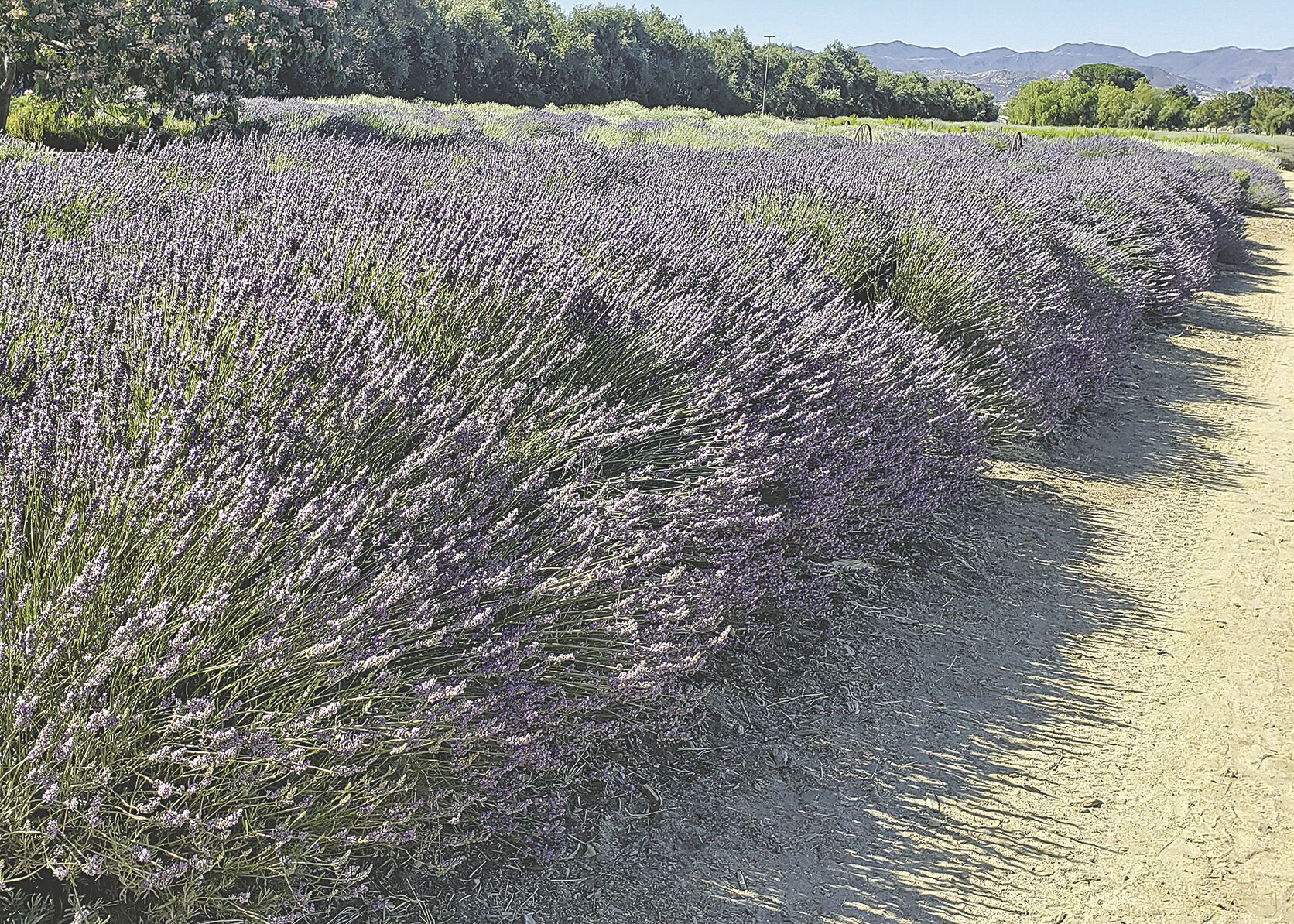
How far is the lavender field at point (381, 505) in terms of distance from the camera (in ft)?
4.99

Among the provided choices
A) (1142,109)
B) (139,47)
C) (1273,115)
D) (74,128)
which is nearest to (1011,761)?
(139,47)

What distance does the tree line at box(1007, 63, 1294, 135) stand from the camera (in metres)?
51.0

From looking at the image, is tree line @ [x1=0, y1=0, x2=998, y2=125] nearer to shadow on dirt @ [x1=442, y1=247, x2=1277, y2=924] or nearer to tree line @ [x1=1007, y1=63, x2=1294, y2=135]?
shadow on dirt @ [x1=442, y1=247, x2=1277, y2=924]

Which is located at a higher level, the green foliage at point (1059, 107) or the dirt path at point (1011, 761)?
the green foliage at point (1059, 107)

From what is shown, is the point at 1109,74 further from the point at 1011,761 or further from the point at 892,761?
the point at 892,761

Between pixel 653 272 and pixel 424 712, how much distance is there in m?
2.21

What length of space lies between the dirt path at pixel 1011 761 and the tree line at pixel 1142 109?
53096mm

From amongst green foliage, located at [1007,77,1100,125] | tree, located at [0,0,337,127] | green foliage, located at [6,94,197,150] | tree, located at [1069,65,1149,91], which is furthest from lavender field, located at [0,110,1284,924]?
tree, located at [1069,65,1149,91]

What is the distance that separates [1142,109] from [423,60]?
38.0m

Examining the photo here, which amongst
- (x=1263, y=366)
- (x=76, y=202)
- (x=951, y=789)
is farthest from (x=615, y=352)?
(x=1263, y=366)

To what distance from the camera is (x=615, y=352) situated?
117 inches

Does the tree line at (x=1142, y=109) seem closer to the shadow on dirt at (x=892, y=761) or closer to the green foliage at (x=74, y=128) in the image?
the green foliage at (x=74, y=128)

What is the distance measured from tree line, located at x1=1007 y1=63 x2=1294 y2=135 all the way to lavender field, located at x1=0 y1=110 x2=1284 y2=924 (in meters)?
53.3

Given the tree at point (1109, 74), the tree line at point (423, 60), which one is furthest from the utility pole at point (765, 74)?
the tree at point (1109, 74)
